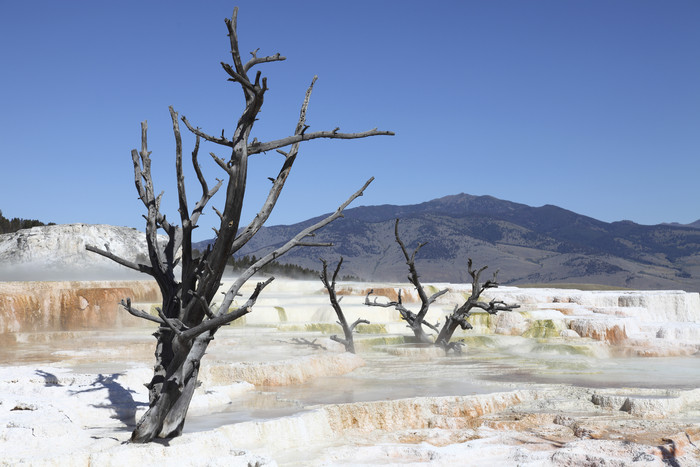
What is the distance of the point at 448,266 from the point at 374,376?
133081 millimetres

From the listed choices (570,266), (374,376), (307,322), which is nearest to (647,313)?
(307,322)

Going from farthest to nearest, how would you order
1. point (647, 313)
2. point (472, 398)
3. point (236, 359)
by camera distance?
point (647, 313) < point (236, 359) < point (472, 398)

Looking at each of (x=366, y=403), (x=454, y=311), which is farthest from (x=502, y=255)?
(x=366, y=403)

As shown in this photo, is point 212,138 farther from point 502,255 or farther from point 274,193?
point 502,255

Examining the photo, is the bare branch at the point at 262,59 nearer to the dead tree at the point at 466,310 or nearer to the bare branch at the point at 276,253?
the bare branch at the point at 276,253

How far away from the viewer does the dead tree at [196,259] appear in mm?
5898

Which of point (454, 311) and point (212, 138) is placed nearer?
point (212, 138)

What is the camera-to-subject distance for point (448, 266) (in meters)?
145

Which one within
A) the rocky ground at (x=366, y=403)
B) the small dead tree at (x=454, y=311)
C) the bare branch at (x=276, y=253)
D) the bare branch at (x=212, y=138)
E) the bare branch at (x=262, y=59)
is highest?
the bare branch at (x=262, y=59)

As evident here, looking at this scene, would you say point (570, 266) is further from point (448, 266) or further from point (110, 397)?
point (110, 397)

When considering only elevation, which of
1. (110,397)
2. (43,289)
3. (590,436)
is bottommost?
(590,436)

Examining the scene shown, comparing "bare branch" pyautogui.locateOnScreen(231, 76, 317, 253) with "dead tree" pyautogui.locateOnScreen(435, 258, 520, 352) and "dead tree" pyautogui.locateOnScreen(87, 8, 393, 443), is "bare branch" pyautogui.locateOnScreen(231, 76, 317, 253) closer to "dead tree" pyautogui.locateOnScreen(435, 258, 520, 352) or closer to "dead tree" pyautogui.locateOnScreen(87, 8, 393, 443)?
"dead tree" pyautogui.locateOnScreen(87, 8, 393, 443)

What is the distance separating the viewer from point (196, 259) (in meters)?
6.86

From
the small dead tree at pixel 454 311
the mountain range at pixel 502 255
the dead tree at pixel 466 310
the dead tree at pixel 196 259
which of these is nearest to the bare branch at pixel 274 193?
the dead tree at pixel 196 259
